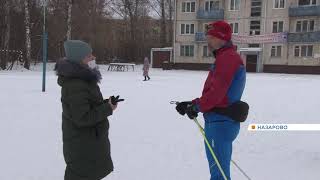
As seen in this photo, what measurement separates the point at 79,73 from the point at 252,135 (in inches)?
176

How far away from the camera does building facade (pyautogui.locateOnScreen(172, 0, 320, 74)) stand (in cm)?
3728

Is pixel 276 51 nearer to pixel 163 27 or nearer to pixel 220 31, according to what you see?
pixel 163 27

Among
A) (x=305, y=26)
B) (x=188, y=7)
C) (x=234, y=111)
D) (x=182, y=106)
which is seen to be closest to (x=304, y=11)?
(x=305, y=26)

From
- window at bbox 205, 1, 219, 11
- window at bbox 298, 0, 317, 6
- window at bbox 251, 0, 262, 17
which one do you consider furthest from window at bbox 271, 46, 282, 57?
window at bbox 205, 1, 219, 11

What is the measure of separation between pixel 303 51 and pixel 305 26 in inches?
87.6

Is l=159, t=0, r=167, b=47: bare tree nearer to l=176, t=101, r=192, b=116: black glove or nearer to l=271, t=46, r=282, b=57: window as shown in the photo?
l=271, t=46, r=282, b=57: window

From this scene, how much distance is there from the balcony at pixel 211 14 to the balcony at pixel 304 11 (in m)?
6.73

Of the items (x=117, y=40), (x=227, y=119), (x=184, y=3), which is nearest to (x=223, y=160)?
(x=227, y=119)

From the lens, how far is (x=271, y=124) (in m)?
8.15

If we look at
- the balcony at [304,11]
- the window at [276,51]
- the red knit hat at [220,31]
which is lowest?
the red knit hat at [220,31]

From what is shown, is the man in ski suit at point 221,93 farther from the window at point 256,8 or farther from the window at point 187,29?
the window at point 187,29

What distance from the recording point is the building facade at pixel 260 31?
37281 mm

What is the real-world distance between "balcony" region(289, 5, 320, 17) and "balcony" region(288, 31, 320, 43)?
168 cm

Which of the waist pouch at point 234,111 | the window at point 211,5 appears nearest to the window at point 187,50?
the window at point 211,5
